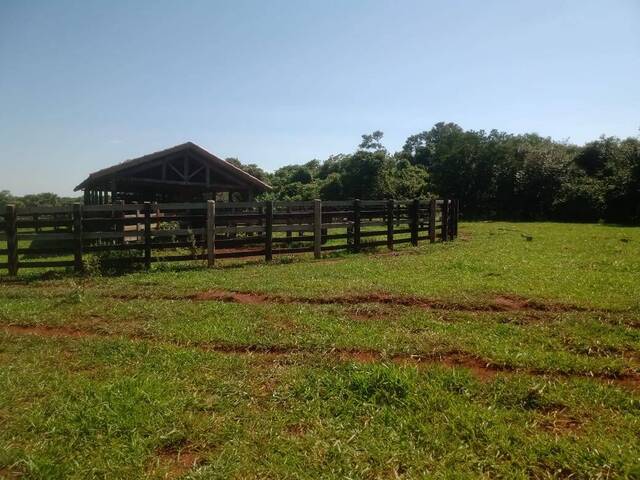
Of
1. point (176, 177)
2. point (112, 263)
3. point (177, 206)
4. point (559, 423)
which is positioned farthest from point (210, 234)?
point (176, 177)

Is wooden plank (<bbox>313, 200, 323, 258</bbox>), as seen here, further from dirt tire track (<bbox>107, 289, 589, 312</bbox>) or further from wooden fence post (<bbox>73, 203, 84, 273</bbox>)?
wooden fence post (<bbox>73, 203, 84, 273</bbox>)

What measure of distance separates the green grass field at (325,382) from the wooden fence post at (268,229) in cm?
441

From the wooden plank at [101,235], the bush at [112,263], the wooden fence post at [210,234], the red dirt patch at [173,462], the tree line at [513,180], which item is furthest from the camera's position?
the tree line at [513,180]

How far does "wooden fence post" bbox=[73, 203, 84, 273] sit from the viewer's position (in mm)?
10289

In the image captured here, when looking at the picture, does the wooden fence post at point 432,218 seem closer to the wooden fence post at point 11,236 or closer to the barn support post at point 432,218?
the barn support post at point 432,218

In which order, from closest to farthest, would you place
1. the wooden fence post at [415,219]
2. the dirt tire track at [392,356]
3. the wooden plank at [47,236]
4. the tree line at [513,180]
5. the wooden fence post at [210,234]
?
the dirt tire track at [392,356] → the wooden plank at [47,236] → the wooden fence post at [210,234] → the wooden fence post at [415,219] → the tree line at [513,180]

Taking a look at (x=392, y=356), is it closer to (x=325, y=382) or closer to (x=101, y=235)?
(x=325, y=382)

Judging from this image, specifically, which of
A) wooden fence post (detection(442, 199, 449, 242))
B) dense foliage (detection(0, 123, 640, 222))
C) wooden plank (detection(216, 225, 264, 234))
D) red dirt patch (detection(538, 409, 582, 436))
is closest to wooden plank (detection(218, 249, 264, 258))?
wooden plank (detection(216, 225, 264, 234))

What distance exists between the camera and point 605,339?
203 inches

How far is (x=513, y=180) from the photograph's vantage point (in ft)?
142

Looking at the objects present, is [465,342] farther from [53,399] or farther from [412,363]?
[53,399]

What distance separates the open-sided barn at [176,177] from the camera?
60.1 ft

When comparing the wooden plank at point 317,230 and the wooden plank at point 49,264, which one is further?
the wooden plank at point 317,230

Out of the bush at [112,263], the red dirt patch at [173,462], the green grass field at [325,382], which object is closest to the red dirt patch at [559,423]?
the green grass field at [325,382]
